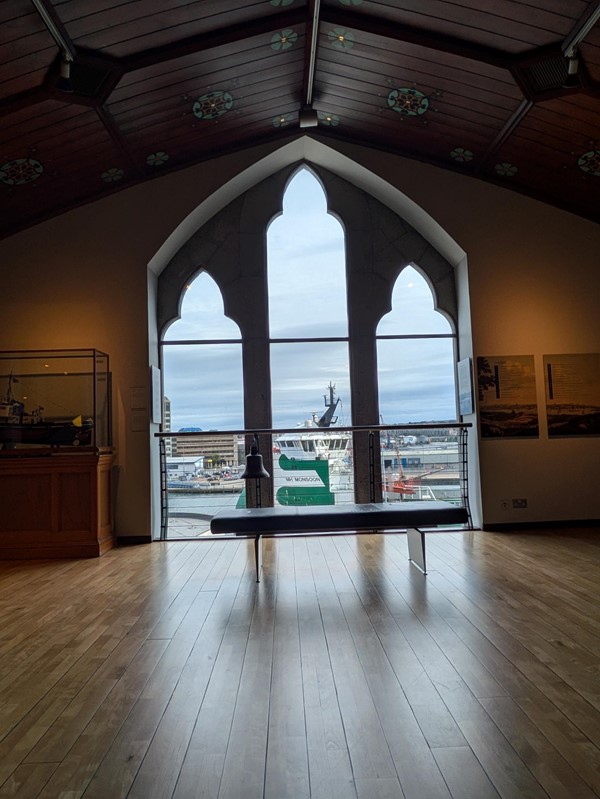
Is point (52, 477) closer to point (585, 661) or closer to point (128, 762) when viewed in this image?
point (128, 762)

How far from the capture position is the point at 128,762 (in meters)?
1.88

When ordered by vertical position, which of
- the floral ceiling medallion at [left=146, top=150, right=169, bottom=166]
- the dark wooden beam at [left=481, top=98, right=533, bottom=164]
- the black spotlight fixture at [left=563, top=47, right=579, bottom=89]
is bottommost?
the black spotlight fixture at [left=563, top=47, right=579, bottom=89]

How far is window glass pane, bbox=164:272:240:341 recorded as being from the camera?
23.3ft

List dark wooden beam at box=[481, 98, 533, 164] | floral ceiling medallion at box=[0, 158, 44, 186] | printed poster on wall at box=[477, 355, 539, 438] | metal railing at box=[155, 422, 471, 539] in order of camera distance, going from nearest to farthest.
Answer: dark wooden beam at box=[481, 98, 533, 164] < floral ceiling medallion at box=[0, 158, 44, 186] < printed poster on wall at box=[477, 355, 539, 438] < metal railing at box=[155, 422, 471, 539]

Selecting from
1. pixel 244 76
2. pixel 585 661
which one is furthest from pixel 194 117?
pixel 585 661

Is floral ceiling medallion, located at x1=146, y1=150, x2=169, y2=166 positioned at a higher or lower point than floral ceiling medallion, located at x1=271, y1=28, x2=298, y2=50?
lower

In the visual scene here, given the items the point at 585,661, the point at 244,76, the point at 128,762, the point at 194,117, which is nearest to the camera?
the point at 128,762

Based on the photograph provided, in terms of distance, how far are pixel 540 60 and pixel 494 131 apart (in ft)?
3.71

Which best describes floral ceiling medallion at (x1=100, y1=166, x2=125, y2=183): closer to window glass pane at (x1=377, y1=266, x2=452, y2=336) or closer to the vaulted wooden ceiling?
the vaulted wooden ceiling

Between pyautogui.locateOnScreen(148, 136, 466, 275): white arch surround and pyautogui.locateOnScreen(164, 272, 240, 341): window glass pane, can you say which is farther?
pyautogui.locateOnScreen(164, 272, 240, 341): window glass pane

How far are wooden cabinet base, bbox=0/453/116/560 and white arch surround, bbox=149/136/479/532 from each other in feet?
6.59

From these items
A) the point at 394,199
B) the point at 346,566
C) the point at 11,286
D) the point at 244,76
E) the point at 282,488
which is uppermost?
the point at 244,76

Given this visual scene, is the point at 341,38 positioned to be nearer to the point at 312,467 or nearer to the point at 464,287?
the point at 464,287

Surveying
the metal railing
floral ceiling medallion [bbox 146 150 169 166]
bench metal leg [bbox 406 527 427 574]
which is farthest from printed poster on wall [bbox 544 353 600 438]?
floral ceiling medallion [bbox 146 150 169 166]
